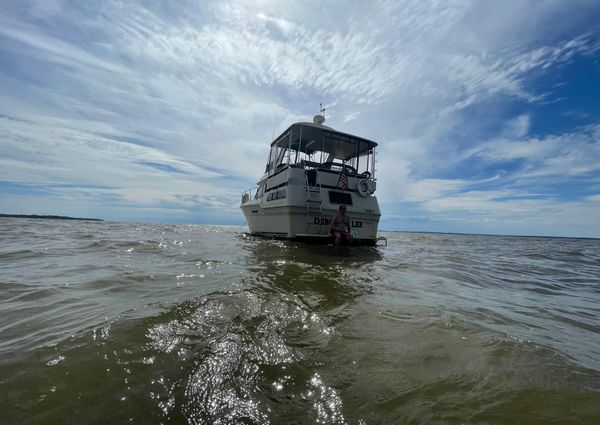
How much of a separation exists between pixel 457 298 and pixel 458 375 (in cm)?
272

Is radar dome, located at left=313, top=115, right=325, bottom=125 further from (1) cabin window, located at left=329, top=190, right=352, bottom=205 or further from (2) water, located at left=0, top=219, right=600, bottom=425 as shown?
(2) water, located at left=0, top=219, right=600, bottom=425

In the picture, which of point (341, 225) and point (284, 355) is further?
point (341, 225)

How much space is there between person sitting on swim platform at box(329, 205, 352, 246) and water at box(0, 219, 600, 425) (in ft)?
18.6

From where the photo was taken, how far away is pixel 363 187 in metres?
12.2

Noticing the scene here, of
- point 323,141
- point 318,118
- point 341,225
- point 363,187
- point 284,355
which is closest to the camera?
point 284,355

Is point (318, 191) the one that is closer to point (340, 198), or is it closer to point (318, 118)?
point (340, 198)

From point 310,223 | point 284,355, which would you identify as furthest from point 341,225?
point 284,355

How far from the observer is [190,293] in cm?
378

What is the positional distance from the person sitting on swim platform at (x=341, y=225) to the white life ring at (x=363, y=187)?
187 centimetres

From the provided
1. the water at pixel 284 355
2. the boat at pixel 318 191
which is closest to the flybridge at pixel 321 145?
the boat at pixel 318 191

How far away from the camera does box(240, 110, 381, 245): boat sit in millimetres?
10875

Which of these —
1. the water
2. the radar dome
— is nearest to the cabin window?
the radar dome

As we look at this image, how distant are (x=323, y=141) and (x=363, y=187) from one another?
2.85 meters

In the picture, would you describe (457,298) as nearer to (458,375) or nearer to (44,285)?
(458,375)
